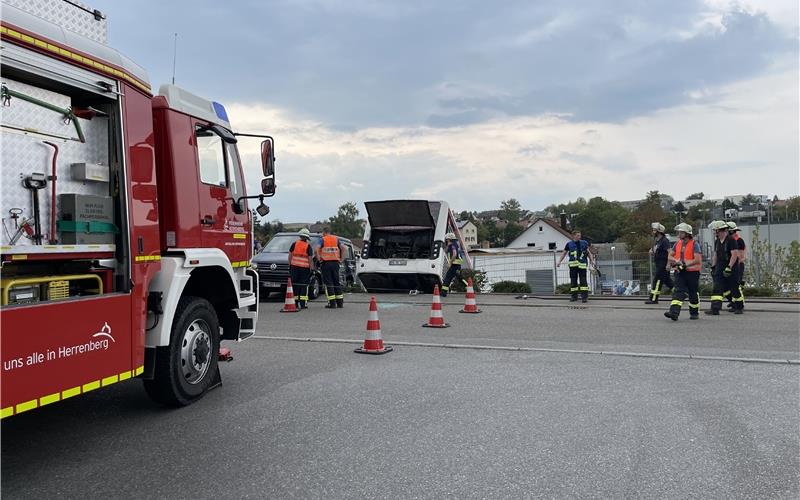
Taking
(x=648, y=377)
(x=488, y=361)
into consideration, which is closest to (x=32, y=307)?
(x=488, y=361)

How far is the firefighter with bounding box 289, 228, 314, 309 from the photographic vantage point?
14.1 metres

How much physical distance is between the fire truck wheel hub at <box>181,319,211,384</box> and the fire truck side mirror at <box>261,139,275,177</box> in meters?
1.66

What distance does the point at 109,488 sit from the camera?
3.96 meters

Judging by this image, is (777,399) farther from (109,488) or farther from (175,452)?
(109,488)

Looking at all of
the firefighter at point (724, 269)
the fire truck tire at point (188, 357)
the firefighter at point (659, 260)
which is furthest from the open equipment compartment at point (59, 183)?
the firefighter at point (659, 260)

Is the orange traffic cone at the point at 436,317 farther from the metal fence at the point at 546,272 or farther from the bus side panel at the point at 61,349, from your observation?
the metal fence at the point at 546,272

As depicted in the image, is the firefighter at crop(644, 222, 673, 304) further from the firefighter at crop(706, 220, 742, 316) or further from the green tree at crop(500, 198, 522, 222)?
the green tree at crop(500, 198, 522, 222)

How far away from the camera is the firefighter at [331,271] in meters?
14.4

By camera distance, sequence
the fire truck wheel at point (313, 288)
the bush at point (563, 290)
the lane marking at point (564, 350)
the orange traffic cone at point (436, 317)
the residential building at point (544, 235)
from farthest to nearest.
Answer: the residential building at point (544, 235), the bush at point (563, 290), the fire truck wheel at point (313, 288), the orange traffic cone at point (436, 317), the lane marking at point (564, 350)

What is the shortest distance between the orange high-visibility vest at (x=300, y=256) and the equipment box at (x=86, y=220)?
31.1ft

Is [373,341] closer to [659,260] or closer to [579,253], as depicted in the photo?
[579,253]

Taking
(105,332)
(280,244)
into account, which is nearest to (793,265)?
(280,244)

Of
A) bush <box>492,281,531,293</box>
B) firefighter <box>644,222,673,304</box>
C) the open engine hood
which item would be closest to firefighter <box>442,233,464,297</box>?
the open engine hood

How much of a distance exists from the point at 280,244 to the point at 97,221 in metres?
12.7
